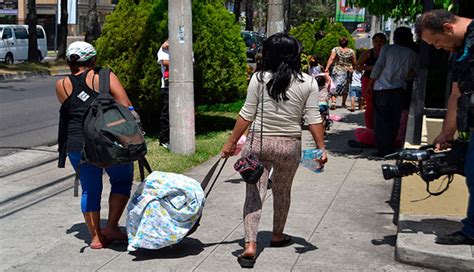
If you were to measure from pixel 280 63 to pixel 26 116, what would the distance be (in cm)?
1110

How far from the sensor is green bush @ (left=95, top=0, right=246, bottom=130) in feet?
36.3

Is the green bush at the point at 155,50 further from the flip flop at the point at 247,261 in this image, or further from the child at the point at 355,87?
the flip flop at the point at 247,261

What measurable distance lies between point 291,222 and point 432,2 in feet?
11.4

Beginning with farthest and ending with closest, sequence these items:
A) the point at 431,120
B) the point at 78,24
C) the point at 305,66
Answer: the point at 78,24 < the point at 305,66 < the point at 431,120

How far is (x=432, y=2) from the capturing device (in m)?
8.40

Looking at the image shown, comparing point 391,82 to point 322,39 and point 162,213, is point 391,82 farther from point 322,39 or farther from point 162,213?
point 322,39

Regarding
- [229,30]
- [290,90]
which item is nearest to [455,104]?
[290,90]

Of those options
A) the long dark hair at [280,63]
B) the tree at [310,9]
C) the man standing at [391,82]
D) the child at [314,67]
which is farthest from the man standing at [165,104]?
the tree at [310,9]

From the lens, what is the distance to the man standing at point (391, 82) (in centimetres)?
932

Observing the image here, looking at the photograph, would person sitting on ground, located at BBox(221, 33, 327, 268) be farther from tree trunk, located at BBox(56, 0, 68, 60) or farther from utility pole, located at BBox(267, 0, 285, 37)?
tree trunk, located at BBox(56, 0, 68, 60)

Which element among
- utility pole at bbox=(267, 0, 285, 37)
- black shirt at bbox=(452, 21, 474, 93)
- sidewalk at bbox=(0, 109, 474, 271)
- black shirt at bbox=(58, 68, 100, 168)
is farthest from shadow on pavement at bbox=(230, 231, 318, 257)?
utility pole at bbox=(267, 0, 285, 37)

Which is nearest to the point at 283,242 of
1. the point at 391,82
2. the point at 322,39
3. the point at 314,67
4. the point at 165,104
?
the point at 391,82

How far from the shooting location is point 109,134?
5277mm

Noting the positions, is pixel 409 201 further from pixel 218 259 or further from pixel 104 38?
pixel 104 38
